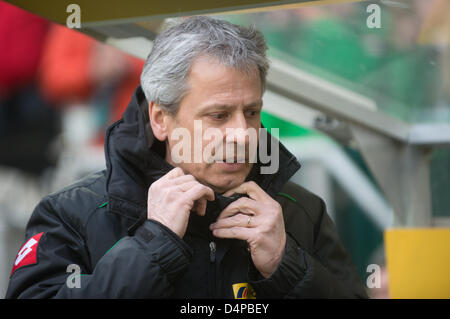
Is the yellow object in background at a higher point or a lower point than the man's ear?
Result: lower

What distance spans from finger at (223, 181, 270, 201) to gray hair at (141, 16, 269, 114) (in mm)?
262

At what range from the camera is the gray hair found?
62.5 inches

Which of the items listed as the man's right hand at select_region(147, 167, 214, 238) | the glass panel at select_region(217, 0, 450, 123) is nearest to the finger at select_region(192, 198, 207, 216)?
the man's right hand at select_region(147, 167, 214, 238)

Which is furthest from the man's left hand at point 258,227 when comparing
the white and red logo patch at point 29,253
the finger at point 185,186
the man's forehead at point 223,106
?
the white and red logo patch at point 29,253

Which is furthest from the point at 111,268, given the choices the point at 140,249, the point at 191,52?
the point at 191,52

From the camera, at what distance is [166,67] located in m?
1.62

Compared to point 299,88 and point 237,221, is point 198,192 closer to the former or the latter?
point 237,221

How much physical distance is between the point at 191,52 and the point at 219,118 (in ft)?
0.60

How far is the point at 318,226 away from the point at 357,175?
76.7 inches

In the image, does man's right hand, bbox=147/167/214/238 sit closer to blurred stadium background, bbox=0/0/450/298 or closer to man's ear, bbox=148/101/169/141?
man's ear, bbox=148/101/169/141

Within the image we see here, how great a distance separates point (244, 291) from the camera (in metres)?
1.59

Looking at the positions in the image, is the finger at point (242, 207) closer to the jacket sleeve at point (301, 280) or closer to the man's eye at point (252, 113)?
the jacket sleeve at point (301, 280)

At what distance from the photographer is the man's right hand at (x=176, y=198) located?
1.49m
